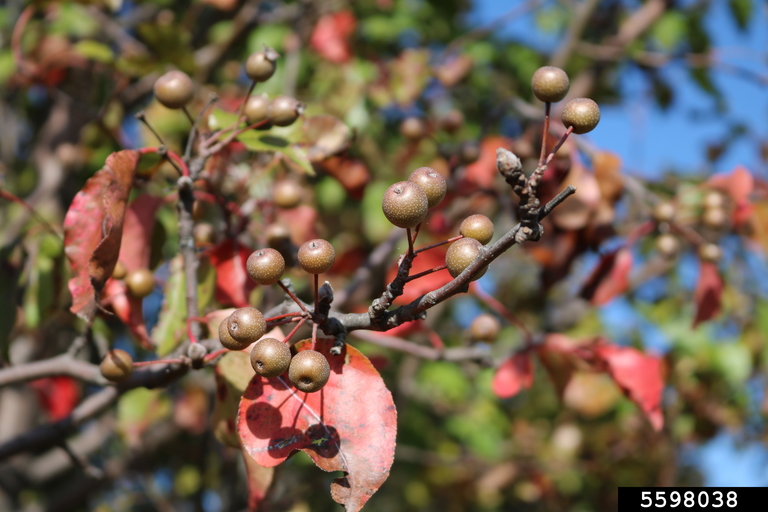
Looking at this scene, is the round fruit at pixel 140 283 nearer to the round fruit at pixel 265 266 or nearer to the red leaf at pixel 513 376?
the round fruit at pixel 265 266

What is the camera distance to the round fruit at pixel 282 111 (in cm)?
137

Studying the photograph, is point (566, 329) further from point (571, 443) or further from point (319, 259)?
point (319, 259)

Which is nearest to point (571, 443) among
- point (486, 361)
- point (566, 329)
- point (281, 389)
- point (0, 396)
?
point (566, 329)

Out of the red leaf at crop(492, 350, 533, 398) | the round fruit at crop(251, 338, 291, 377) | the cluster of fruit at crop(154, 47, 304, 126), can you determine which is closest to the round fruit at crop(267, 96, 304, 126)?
the cluster of fruit at crop(154, 47, 304, 126)

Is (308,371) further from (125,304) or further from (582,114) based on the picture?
(125,304)

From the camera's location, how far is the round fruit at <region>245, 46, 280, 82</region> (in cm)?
141

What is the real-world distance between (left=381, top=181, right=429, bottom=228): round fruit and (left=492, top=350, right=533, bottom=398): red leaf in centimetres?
111

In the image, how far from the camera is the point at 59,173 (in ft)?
10.1

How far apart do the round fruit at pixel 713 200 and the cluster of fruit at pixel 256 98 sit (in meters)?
1.54

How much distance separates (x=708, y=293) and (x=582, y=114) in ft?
4.81

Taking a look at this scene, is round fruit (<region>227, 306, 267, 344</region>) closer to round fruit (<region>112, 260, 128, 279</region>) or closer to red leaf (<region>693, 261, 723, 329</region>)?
round fruit (<region>112, 260, 128, 279</region>)

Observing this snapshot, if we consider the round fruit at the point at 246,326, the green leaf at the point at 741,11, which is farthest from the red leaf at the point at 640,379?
the green leaf at the point at 741,11

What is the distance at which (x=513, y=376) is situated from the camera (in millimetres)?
1877

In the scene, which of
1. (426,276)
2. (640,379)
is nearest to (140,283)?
(426,276)
